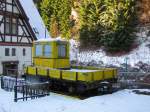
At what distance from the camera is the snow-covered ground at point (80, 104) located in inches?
579

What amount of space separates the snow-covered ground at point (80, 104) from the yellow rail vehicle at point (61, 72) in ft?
3.10

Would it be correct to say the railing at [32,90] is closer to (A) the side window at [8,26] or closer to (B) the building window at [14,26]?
(A) the side window at [8,26]

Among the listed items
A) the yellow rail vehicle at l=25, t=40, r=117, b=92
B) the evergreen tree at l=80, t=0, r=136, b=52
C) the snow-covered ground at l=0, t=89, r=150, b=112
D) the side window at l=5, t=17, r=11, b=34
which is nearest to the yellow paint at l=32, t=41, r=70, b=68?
the yellow rail vehicle at l=25, t=40, r=117, b=92

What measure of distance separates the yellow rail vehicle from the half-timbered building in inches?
308

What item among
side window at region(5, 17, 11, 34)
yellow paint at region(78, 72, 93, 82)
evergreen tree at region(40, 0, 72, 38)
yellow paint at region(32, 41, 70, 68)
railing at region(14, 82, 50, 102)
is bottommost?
railing at region(14, 82, 50, 102)

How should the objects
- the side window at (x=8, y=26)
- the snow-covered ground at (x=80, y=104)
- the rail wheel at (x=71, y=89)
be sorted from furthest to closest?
the side window at (x=8, y=26), the rail wheel at (x=71, y=89), the snow-covered ground at (x=80, y=104)

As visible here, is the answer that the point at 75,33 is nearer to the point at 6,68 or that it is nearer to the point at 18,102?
the point at 6,68

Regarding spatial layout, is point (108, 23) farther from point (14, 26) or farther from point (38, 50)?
point (38, 50)

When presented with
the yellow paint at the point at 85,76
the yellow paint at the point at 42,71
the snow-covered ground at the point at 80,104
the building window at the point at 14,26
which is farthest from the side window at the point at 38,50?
the building window at the point at 14,26

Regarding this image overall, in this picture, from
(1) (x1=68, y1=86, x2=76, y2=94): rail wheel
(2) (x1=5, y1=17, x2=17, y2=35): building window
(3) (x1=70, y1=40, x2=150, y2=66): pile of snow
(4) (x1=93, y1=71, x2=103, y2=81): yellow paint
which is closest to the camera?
(4) (x1=93, y1=71, x2=103, y2=81): yellow paint

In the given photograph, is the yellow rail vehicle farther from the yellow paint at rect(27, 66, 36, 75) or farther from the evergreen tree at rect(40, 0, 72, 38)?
the evergreen tree at rect(40, 0, 72, 38)

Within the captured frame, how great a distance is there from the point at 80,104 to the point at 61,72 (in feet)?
11.0

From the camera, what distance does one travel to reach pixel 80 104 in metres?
15.7

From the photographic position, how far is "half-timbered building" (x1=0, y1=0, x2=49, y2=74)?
2884cm
